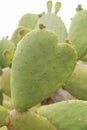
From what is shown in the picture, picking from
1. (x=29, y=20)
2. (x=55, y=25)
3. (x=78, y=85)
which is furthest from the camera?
(x=29, y=20)

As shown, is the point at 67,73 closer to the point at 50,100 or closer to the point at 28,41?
the point at 28,41

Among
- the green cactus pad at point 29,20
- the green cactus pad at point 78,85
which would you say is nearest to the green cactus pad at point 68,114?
the green cactus pad at point 78,85

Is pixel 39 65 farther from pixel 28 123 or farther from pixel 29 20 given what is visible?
pixel 29 20

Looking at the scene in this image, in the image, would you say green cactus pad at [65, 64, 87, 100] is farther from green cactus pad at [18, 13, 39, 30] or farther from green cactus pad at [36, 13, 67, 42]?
green cactus pad at [18, 13, 39, 30]

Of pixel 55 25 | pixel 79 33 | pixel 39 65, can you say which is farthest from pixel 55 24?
pixel 39 65

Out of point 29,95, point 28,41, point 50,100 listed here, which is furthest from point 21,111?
point 50,100

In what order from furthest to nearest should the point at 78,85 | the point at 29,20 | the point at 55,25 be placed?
the point at 29,20 < the point at 55,25 < the point at 78,85

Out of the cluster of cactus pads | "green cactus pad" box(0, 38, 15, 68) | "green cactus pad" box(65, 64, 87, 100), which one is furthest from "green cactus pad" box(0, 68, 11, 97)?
the cluster of cactus pads
